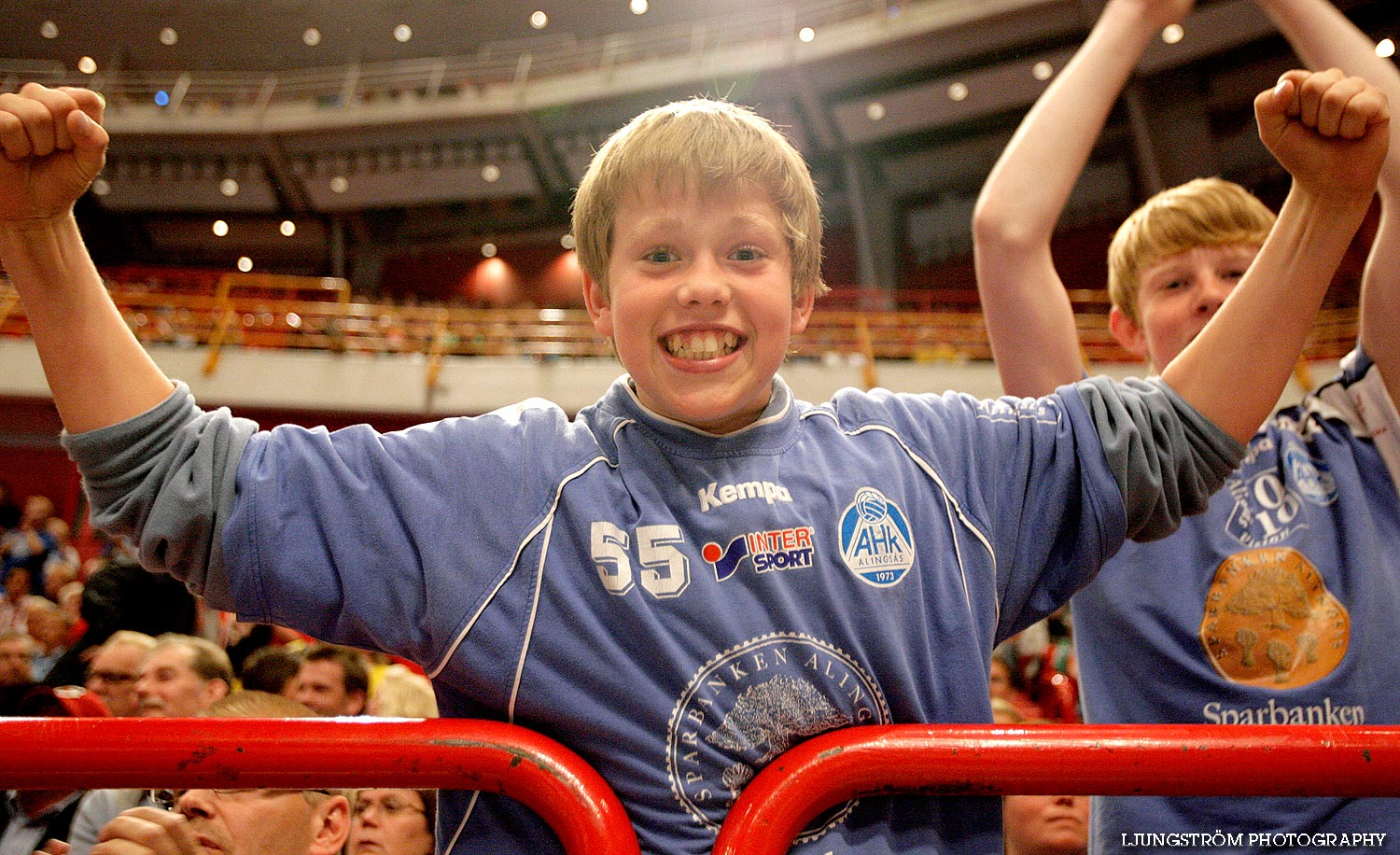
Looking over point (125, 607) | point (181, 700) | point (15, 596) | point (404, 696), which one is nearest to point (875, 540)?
point (404, 696)

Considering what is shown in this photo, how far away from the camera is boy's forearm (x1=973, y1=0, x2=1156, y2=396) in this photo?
1.16 m

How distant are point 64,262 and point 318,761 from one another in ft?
1.41

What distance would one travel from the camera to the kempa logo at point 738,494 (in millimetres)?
848

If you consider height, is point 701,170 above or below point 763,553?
above

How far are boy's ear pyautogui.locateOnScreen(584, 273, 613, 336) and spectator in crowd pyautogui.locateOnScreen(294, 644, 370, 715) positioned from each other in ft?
6.28

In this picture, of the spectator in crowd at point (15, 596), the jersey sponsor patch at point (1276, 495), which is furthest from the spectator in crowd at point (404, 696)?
the spectator in crowd at point (15, 596)

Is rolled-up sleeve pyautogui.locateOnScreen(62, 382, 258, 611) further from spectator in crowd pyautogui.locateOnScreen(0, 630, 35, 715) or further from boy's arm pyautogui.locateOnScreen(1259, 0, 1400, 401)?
spectator in crowd pyautogui.locateOnScreen(0, 630, 35, 715)

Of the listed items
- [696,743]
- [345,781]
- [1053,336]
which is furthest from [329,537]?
[1053,336]

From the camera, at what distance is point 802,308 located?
1.02 metres

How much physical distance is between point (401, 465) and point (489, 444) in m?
0.08

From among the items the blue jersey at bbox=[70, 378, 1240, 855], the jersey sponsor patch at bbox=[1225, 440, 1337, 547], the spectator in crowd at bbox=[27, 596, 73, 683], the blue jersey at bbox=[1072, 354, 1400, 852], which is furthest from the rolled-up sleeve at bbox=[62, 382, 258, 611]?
the spectator in crowd at bbox=[27, 596, 73, 683]

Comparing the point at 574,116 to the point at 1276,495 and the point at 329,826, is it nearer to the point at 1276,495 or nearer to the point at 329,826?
the point at 329,826

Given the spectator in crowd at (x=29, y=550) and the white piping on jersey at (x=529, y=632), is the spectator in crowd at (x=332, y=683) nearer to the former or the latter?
the white piping on jersey at (x=529, y=632)

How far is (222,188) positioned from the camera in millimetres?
12797
